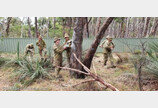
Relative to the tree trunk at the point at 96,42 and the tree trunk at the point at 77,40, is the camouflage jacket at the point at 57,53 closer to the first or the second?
the tree trunk at the point at 77,40

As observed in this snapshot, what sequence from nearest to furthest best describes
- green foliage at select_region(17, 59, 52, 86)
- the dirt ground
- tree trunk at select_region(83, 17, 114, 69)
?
1. the dirt ground
2. tree trunk at select_region(83, 17, 114, 69)
3. green foliage at select_region(17, 59, 52, 86)

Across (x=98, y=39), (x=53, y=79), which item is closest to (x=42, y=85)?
(x=53, y=79)

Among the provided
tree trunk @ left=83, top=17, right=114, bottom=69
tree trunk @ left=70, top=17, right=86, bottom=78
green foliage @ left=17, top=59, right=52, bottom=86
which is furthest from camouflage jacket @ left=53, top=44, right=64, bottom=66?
tree trunk @ left=83, top=17, right=114, bottom=69

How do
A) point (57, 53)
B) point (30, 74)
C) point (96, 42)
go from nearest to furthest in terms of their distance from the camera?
point (96, 42) → point (57, 53) → point (30, 74)

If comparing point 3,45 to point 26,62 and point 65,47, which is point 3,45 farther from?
point 65,47

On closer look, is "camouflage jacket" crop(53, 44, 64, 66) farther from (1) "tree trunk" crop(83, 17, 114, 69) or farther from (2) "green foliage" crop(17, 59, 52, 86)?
(1) "tree trunk" crop(83, 17, 114, 69)

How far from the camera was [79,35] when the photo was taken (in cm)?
510

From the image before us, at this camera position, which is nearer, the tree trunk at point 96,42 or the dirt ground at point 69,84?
the dirt ground at point 69,84

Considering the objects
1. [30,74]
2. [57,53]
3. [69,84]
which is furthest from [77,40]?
[30,74]

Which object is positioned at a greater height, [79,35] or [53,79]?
[79,35]

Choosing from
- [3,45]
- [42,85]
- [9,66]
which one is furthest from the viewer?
[3,45]

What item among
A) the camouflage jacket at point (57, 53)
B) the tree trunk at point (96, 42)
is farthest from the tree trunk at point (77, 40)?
the camouflage jacket at point (57, 53)

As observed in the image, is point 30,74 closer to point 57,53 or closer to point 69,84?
point 57,53

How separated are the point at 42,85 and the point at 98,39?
2.38 m
